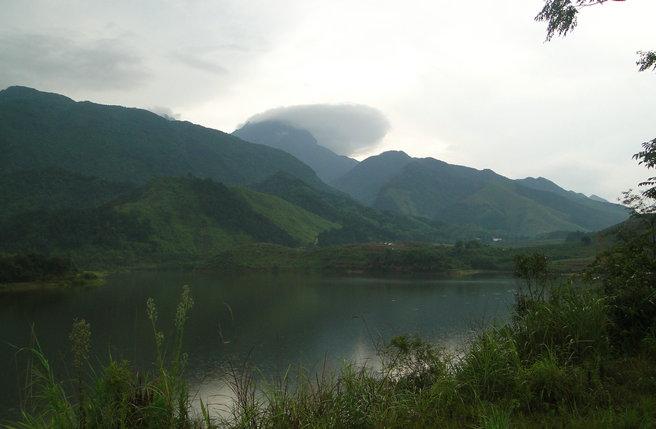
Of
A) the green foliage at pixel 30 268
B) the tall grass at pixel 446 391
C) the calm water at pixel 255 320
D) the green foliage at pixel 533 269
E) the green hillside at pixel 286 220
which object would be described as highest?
the green hillside at pixel 286 220

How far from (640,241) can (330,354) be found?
23.0 meters

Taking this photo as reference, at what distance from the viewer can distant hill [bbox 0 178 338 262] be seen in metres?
126

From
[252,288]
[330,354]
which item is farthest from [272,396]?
[252,288]

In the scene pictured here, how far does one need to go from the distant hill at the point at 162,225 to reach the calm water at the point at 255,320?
59677 millimetres

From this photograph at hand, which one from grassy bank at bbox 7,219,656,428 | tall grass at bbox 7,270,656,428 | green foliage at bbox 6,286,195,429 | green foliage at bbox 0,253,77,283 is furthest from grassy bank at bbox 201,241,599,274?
green foliage at bbox 6,286,195,429

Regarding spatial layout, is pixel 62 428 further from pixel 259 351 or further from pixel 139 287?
pixel 139 287

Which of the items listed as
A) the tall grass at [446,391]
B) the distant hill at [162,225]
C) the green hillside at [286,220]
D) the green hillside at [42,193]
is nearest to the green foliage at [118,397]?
the tall grass at [446,391]

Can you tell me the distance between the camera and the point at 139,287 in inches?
3012

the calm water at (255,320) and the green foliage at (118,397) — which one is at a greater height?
the green foliage at (118,397)

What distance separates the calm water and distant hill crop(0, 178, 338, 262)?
59.7 metres

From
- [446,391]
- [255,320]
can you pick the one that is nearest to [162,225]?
[255,320]

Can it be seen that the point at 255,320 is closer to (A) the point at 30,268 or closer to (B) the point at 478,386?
(B) the point at 478,386

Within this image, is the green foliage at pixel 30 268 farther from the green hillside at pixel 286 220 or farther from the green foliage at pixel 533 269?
the green hillside at pixel 286 220

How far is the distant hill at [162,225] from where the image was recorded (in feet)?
413
